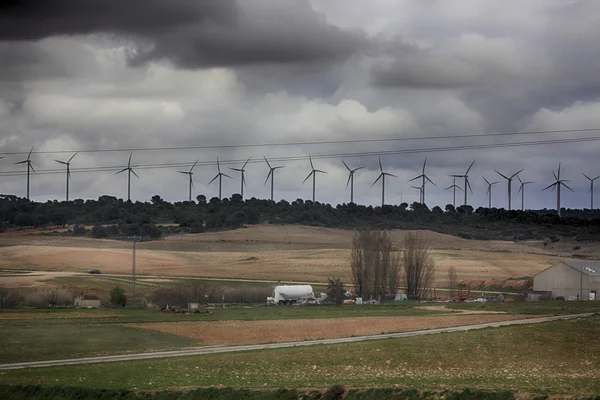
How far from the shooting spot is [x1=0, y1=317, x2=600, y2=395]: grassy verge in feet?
146

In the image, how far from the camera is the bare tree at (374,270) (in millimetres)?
147875

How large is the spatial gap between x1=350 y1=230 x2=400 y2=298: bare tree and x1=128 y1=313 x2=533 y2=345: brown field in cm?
4830

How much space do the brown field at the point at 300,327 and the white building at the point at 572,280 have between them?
4949cm

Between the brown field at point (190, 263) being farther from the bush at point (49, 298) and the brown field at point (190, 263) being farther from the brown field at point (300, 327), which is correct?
the brown field at point (300, 327)

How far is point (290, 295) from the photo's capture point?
5428 inches

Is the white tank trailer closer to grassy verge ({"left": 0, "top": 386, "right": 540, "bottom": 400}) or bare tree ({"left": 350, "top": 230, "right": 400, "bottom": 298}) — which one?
bare tree ({"left": 350, "top": 230, "right": 400, "bottom": 298})

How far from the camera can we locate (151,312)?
370 ft

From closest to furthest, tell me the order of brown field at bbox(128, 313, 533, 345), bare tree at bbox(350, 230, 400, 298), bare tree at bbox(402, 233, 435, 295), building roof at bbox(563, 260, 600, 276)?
brown field at bbox(128, 313, 533, 345)
building roof at bbox(563, 260, 600, 276)
bare tree at bbox(350, 230, 400, 298)
bare tree at bbox(402, 233, 435, 295)

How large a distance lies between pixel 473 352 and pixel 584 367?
8.59 m

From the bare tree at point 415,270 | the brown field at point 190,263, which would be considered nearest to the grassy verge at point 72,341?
the brown field at point 190,263

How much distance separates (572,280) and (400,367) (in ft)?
323

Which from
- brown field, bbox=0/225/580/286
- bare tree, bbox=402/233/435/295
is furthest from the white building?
brown field, bbox=0/225/580/286

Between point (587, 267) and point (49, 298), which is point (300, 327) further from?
point (587, 267)

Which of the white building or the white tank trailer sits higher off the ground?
the white building
